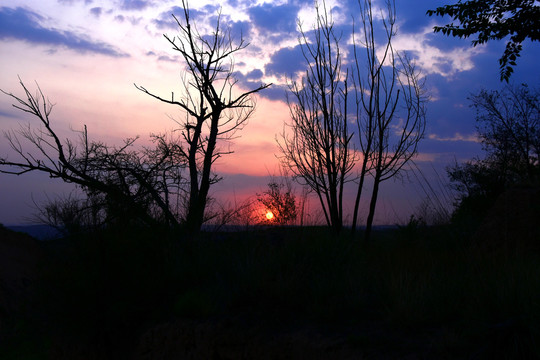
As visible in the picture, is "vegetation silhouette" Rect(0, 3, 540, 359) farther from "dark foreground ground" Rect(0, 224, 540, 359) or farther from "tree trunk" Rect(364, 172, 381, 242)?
"tree trunk" Rect(364, 172, 381, 242)

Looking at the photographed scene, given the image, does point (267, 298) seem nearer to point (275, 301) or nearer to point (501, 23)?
point (275, 301)

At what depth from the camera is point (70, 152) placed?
1098 centimetres

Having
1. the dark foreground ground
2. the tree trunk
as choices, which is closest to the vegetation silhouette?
the dark foreground ground

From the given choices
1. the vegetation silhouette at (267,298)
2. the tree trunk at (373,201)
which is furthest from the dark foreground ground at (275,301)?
the tree trunk at (373,201)

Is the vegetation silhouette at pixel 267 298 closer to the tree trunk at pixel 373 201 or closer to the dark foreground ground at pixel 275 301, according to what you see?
the dark foreground ground at pixel 275 301

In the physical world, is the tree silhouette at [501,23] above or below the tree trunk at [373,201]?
above

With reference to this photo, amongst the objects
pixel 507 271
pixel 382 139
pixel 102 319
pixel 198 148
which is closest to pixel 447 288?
pixel 507 271

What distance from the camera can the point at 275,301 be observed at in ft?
16.4

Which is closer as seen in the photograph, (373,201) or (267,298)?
(267,298)

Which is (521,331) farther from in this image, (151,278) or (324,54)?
(324,54)

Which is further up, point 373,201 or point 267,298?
point 373,201

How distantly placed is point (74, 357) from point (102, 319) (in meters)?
0.73

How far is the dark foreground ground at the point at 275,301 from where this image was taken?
12.6 feet

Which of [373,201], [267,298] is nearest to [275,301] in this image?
[267,298]
